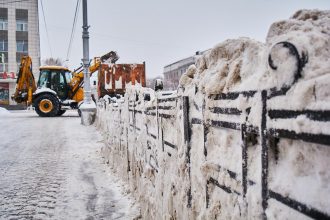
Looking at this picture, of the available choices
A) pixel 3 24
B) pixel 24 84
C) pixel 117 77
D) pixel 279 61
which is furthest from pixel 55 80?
pixel 3 24

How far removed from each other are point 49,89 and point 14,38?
23612mm

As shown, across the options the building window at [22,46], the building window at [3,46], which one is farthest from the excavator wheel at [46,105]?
the building window at [3,46]

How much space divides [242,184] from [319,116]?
0.69m

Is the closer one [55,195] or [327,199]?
[327,199]

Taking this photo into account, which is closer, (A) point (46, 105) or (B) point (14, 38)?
(A) point (46, 105)

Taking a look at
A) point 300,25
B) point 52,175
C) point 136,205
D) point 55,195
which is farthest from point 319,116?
point 52,175

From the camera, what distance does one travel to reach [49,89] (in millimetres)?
19922

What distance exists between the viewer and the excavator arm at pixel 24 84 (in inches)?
791

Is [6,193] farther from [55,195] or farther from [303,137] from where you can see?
[303,137]

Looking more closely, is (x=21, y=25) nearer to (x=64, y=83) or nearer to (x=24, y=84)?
(x=24, y=84)

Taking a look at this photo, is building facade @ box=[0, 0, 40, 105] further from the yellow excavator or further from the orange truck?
the orange truck

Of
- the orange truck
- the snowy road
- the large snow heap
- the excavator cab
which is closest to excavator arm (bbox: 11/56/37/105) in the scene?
the excavator cab

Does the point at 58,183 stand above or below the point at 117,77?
below

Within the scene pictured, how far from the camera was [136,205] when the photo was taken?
180 inches
